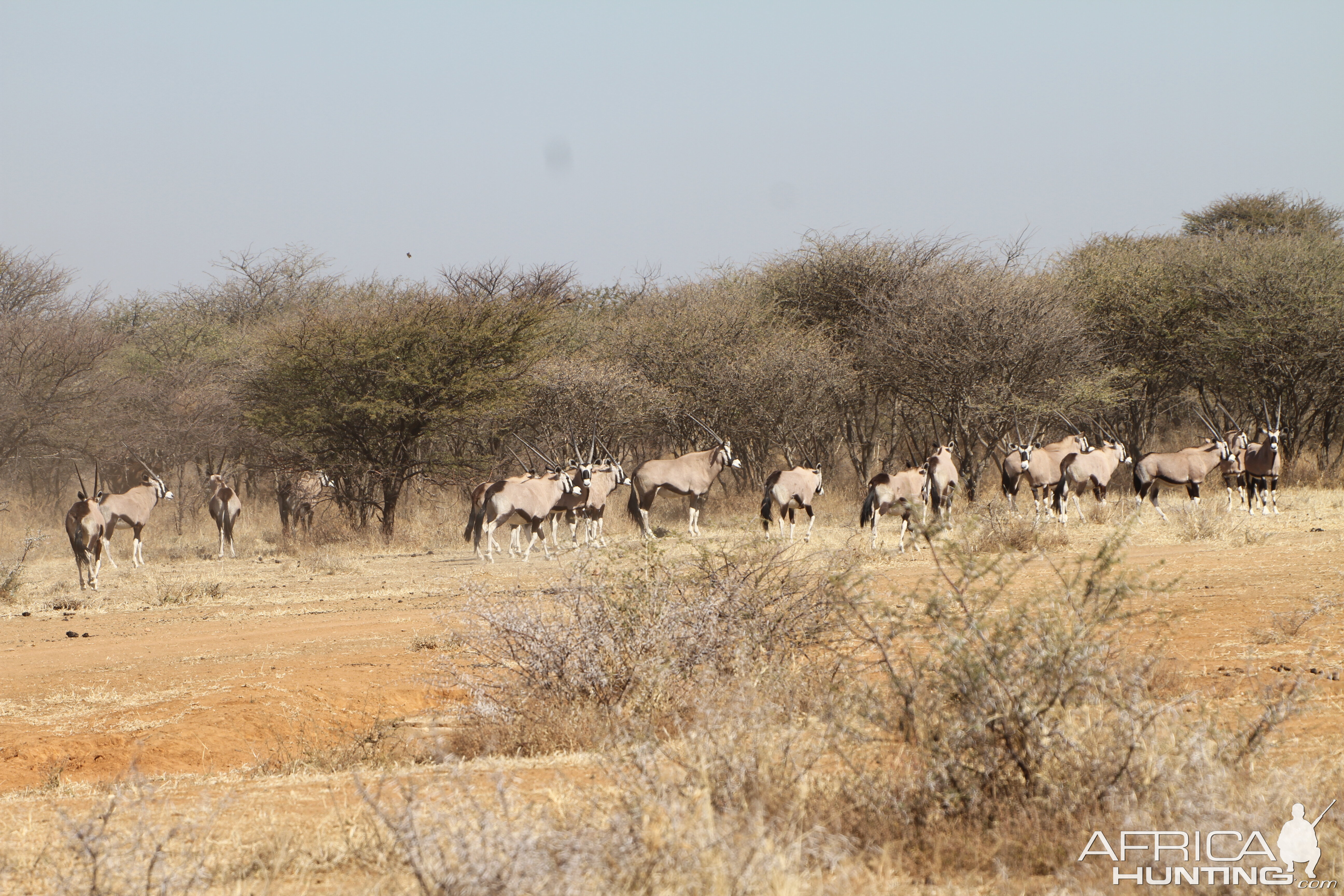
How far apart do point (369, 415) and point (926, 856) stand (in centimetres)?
1963

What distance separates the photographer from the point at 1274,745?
4.31 m

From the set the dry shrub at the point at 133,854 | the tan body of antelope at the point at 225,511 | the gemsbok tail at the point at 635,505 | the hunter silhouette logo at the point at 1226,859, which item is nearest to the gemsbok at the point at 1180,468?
the gemsbok tail at the point at 635,505

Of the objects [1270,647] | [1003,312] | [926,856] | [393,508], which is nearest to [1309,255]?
Result: [1003,312]

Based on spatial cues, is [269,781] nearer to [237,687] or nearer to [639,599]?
[639,599]

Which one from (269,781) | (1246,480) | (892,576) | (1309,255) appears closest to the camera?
(269,781)

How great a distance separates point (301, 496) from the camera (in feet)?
78.9

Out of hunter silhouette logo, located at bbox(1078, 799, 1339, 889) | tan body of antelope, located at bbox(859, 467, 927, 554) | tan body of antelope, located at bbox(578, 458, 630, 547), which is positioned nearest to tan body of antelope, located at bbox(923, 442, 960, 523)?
tan body of antelope, located at bbox(859, 467, 927, 554)

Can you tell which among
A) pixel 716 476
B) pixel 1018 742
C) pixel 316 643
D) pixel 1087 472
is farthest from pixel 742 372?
pixel 1018 742

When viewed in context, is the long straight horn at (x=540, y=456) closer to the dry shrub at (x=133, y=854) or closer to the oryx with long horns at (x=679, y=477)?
the oryx with long horns at (x=679, y=477)

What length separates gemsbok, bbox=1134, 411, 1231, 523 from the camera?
19.7 m

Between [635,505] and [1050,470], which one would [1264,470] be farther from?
[635,505]

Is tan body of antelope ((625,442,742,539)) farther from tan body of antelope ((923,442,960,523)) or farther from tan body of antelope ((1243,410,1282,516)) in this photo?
tan body of antelope ((1243,410,1282,516))

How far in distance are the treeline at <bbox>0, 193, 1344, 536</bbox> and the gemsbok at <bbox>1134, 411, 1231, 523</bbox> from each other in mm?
2612

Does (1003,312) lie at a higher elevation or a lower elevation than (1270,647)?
higher
